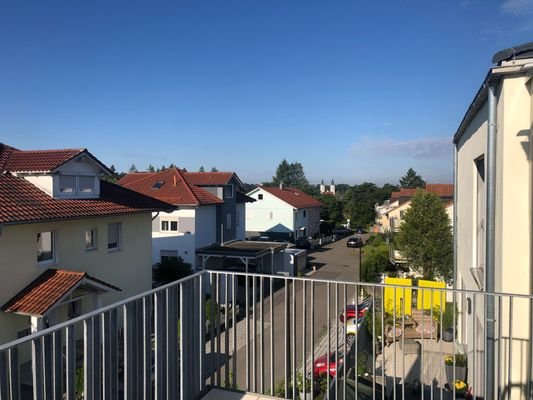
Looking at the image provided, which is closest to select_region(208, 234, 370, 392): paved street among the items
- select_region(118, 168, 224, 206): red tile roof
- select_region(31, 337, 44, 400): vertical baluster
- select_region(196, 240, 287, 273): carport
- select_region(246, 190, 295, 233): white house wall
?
select_region(31, 337, 44, 400): vertical baluster

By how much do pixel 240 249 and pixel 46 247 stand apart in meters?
12.4

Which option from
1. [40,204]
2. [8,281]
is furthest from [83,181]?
[8,281]

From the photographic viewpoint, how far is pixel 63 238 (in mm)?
12969

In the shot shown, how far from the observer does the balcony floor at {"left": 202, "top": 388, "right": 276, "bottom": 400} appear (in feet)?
13.6

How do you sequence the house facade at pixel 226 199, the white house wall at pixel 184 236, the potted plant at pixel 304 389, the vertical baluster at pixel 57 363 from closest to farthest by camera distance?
the vertical baluster at pixel 57 363 < the potted plant at pixel 304 389 < the white house wall at pixel 184 236 < the house facade at pixel 226 199

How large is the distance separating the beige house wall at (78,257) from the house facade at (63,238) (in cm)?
3

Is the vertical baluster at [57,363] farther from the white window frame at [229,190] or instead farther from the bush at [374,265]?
the bush at [374,265]

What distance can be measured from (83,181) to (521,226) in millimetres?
13525

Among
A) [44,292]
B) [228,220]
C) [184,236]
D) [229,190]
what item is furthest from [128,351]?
[229,190]

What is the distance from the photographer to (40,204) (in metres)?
12.4

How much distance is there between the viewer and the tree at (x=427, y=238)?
81.8 feet

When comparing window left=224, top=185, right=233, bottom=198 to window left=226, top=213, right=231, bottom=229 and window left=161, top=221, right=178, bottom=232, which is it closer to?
window left=226, top=213, right=231, bottom=229

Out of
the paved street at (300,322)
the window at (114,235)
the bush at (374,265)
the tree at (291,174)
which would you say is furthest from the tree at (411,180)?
the window at (114,235)

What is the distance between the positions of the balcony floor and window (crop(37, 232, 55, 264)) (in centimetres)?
1005
